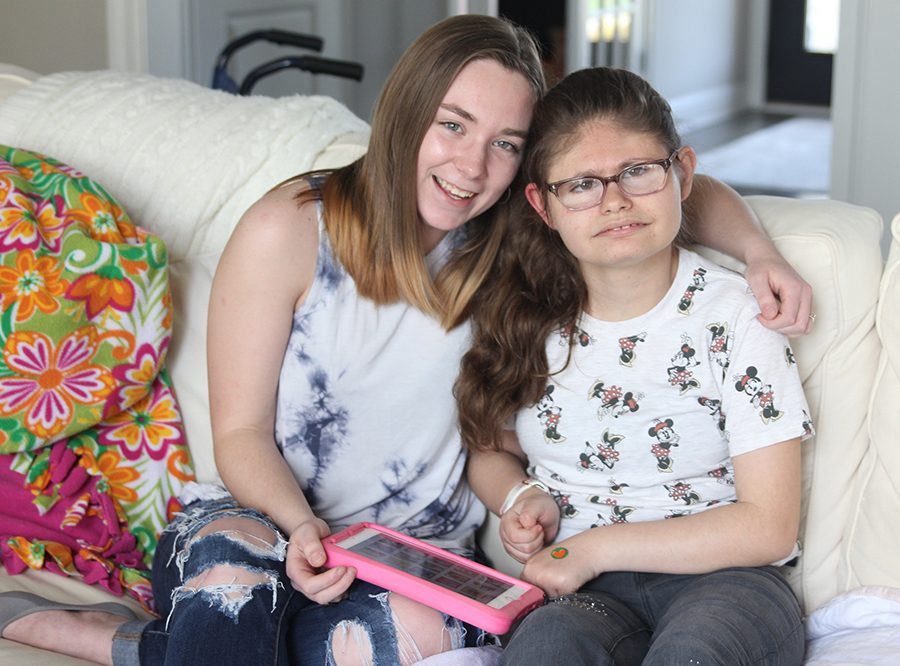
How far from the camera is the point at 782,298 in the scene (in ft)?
4.69

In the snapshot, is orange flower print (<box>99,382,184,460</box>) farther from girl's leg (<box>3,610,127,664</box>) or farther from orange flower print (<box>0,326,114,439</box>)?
girl's leg (<box>3,610,127,664</box>)

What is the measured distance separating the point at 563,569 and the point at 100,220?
86 centimetres

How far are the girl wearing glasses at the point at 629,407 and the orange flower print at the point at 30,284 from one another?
23.3 inches

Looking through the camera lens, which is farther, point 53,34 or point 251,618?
point 53,34

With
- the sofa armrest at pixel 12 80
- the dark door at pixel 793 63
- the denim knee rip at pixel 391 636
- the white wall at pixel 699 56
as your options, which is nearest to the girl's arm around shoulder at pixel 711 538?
the denim knee rip at pixel 391 636

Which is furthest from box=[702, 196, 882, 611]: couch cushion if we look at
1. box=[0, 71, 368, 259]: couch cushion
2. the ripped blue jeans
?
box=[0, 71, 368, 259]: couch cushion

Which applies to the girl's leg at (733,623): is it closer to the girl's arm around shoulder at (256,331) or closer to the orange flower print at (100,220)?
the girl's arm around shoulder at (256,331)

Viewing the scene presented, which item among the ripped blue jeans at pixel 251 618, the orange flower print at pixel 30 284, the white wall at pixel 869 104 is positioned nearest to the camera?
the ripped blue jeans at pixel 251 618

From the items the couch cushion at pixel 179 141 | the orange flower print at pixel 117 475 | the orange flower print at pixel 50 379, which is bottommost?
the orange flower print at pixel 117 475

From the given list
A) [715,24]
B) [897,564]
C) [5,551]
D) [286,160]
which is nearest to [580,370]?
[897,564]

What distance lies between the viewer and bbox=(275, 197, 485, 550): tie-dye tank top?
1.63 meters

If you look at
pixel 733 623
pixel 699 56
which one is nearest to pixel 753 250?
pixel 733 623

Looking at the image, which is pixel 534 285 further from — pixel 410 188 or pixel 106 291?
pixel 106 291

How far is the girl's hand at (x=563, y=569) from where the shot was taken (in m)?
1.46
